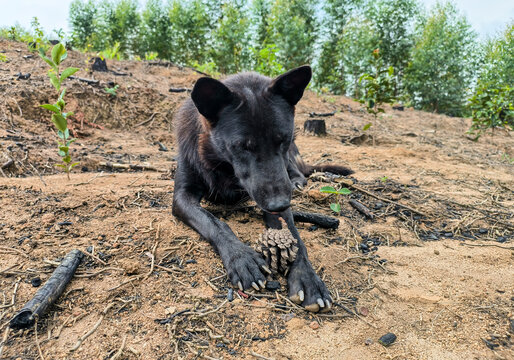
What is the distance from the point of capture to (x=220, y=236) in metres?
2.04

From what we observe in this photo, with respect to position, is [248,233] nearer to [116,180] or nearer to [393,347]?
[393,347]

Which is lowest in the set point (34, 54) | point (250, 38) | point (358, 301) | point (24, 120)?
point (358, 301)

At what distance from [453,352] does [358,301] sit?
46 cm

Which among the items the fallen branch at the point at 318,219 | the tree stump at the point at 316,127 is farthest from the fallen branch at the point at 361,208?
the tree stump at the point at 316,127

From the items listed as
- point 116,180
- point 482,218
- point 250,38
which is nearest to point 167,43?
point 250,38

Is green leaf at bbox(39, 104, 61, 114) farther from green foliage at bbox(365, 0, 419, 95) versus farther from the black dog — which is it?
green foliage at bbox(365, 0, 419, 95)

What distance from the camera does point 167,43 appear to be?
26.1m

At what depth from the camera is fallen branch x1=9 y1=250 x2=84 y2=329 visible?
52.1 inches

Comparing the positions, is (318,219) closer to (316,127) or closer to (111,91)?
(316,127)

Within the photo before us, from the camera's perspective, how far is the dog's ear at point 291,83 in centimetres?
233

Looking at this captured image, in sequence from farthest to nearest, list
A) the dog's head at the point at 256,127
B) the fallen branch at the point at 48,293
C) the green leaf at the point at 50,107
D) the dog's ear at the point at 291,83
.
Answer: the green leaf at the point at 50,107
the dog's ear at the point at 291,83
the dog's head at the point at 256,127
the fallen branch at the point at 48,293

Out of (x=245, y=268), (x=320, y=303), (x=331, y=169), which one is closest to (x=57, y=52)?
(x=245, y=268)

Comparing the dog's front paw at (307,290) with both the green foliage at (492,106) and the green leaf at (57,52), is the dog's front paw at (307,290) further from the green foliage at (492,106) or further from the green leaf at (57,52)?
the green foliage at (492,106)

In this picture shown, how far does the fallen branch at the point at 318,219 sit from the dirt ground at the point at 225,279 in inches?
2.2
